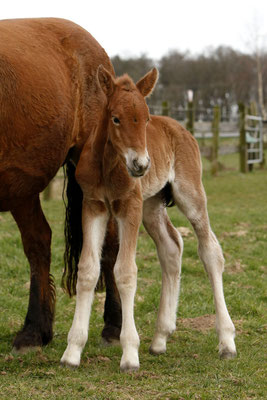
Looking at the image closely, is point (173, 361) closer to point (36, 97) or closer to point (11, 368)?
point (11, 368)

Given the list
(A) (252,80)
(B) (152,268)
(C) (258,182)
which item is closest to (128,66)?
(A) (252,80)

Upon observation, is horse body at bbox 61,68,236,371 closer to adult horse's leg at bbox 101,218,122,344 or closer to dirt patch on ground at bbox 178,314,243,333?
adult horse's leg at bbox 101,218,122,344

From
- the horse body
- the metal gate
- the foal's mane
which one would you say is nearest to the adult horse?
the horse body

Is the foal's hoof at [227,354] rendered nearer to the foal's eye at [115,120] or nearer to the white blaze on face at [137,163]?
the white blaze on face at [137,163]

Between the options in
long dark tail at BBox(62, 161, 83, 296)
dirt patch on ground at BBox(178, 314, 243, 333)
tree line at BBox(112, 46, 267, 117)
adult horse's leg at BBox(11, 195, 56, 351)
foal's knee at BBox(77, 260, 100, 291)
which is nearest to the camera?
foal's knee at BBox(77, 260, 100, 291)

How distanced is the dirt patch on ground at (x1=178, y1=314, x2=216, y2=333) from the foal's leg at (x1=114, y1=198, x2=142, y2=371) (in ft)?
4.16

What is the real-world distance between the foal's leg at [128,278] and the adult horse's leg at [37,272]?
836 mm

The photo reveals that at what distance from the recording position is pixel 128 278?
3662 millimetres

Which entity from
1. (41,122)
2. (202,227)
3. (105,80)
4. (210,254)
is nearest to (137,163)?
(105,80)

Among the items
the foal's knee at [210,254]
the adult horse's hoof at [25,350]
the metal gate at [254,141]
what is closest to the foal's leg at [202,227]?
the foal's knee at [210,254]

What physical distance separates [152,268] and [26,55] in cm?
322

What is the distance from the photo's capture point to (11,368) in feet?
12.3

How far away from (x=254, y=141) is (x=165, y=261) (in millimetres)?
14828

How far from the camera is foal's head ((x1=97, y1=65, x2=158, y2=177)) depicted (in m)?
3.37
